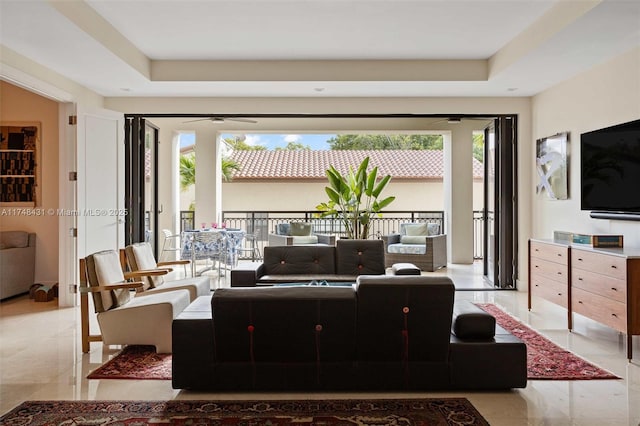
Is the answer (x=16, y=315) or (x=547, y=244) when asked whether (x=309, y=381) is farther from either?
(x=16, y=315)

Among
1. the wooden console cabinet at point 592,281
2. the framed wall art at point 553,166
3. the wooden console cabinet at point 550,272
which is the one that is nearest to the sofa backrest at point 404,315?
the wooden console cabinet at point 592,281

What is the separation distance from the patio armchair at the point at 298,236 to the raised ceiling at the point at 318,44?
3117 millimetres

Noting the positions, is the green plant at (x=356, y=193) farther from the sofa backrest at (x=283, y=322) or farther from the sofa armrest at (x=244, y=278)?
the sofa backrest at (x=283, y=322)

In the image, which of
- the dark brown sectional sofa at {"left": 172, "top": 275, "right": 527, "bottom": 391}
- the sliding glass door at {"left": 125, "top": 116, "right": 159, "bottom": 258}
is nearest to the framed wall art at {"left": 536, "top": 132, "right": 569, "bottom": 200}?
the dark brown sectional sofa at {"left": 172, "top": 275, "right": 527, "bottom": 391}

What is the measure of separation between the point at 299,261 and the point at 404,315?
9.28 ft

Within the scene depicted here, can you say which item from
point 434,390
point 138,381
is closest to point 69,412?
point 138,381

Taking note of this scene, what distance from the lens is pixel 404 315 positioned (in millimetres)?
2914

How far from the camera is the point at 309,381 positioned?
9.98 ft

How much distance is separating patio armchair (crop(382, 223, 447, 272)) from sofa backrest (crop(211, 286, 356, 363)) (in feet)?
19.4

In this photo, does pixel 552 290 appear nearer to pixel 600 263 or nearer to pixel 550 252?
pixel 550 252

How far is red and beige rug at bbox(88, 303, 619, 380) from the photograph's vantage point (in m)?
3.44

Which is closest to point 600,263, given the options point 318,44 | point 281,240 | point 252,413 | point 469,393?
point 469,393

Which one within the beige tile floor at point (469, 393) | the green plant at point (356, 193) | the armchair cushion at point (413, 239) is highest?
the green plant at point (356, 193)

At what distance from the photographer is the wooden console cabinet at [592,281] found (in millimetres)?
3727
